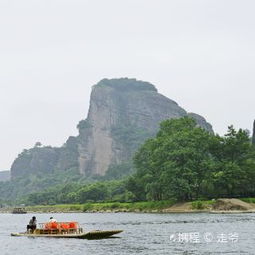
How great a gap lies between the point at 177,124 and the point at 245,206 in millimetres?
29487

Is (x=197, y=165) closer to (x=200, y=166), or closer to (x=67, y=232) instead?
(x=200, y=166)

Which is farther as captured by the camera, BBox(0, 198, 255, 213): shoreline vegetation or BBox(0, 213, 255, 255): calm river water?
BBox(0, 198, 255, 213): shoreline vegetation

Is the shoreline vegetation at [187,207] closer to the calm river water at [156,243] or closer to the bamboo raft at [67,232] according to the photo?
the calm river water at [156,243]

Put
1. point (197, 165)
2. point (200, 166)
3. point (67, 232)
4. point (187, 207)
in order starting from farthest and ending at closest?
point (197, 165)
point (200, 166)
point (187, 207)
point (67, 232)

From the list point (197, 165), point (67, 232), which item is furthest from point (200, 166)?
point (67, 232)

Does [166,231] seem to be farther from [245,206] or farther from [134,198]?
[134,198]

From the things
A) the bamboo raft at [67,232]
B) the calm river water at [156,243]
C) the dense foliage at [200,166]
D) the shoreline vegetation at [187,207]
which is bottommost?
the calm river water at [156,243]

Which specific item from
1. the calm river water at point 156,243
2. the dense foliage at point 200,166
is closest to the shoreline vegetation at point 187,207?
the dense foliage at point 200,166

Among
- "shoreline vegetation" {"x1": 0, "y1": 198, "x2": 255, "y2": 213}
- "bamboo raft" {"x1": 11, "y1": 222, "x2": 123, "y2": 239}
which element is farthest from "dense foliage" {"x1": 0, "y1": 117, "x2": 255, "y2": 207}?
"bamboo raft" {"x1": 11, "y1": 222, "x2": 123, "y2": 239}

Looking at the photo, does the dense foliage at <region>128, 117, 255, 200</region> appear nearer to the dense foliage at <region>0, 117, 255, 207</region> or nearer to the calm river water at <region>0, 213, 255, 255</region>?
the dense foliage at <region>0, 117, 255, 207</region>

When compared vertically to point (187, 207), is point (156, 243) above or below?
below

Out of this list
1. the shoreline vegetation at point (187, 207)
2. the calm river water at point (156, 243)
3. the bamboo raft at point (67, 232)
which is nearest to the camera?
the calm river water at point (156, 243)

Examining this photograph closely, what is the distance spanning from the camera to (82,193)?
177000 millimetres

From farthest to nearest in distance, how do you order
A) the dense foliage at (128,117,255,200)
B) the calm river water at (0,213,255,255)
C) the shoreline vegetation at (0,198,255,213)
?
1. the dense foliage at (128,117,255,200)
2. the shoreline vegetation at (0,198,255,213)
3. the calm river water at (0,213,255,255)
